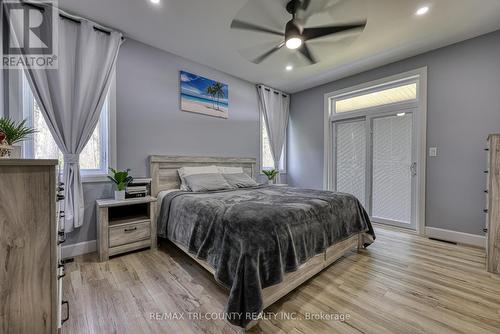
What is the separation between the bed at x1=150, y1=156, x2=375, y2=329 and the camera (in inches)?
52.6

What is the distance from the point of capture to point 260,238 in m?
1.42

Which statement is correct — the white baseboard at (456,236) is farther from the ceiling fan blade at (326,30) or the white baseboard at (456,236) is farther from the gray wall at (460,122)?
the ceiling fan blade at (326,30)

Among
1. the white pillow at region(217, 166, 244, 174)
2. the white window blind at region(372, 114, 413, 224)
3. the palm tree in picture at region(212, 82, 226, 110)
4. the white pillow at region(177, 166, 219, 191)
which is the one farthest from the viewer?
the palm tree in picture at region(212, 82, 226, 110)

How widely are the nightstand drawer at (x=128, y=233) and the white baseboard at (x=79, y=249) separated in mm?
449

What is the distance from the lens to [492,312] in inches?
58.6

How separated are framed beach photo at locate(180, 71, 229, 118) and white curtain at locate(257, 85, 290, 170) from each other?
3.12ft

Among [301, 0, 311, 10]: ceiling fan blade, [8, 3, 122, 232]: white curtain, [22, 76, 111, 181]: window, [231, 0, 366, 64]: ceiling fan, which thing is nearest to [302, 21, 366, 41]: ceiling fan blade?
[231, 0, 366, 64]: ceiling fan

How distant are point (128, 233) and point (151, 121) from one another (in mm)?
Result: 1530

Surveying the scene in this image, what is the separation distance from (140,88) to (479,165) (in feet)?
15.1

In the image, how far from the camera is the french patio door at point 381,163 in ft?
10.8

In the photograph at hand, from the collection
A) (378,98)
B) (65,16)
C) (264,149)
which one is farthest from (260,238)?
(378,98)

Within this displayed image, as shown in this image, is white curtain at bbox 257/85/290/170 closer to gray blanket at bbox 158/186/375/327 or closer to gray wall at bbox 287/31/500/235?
gray wall at bbox 287/31/500/235

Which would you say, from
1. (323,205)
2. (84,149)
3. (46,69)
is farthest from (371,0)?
(84,149)

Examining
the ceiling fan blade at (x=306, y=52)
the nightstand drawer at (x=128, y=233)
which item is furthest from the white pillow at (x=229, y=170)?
the ceiling fan blade at (x=306, y=52)
